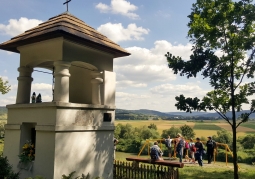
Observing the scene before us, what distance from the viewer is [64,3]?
8.19 m

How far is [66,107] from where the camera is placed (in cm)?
646

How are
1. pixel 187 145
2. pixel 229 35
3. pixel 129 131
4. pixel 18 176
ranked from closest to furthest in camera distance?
pixel 18 176 < pixel 229 35 < pixel 187 145 < pixel 129 131

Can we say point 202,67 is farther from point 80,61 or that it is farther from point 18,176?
point 18,176

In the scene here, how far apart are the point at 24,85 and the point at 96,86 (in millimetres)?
2291

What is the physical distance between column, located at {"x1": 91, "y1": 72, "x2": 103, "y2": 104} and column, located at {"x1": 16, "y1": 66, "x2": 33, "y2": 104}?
6.76 feet

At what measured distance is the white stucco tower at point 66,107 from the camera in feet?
20.8

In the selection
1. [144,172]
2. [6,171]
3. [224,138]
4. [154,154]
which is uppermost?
[6,171]

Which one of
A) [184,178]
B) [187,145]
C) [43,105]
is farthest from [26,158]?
[187,145]

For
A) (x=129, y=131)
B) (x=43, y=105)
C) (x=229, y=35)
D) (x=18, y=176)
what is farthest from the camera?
(x=129, y=131)

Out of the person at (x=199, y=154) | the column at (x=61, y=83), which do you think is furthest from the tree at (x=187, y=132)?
the column at (x=61, y=83)

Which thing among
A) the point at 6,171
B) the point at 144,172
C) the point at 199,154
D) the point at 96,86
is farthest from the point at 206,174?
the point at 6,171

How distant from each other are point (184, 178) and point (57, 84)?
6.25 meters

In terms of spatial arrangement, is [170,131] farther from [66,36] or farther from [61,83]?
[66,36]

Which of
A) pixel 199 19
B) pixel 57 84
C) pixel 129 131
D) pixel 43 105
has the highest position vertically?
pixel 199 19
